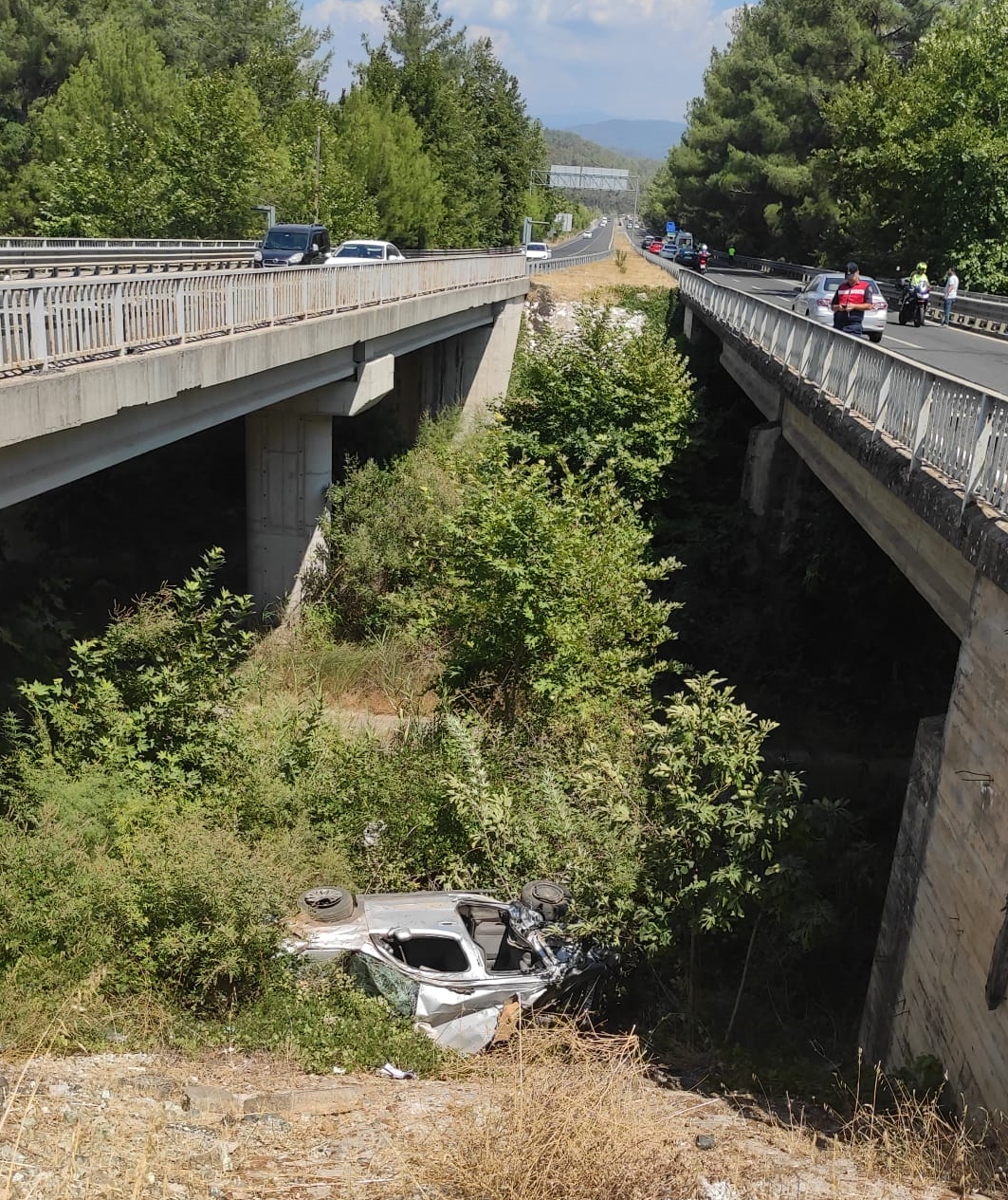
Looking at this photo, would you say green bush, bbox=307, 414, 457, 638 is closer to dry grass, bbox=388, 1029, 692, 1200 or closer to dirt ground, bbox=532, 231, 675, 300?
dry grass, bbox=388, 1029, 692, 1200

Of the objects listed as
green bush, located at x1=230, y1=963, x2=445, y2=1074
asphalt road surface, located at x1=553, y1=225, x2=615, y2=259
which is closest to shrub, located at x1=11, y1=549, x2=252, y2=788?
green bush, located at x1=230, y1=963, x2=445, y2=1074

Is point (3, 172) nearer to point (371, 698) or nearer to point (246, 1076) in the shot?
point (371, 698)

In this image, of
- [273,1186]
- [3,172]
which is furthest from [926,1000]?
[3,172]

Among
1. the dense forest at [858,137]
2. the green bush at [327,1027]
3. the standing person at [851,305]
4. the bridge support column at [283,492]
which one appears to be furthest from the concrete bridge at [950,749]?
the dense forest at [858,137]

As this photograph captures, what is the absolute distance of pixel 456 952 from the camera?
9023mm

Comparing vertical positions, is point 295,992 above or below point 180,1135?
below

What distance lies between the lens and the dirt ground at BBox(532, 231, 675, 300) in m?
41.3

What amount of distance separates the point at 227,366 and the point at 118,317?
8.80 ft

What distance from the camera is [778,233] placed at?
197 ft

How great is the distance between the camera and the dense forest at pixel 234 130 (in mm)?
33000

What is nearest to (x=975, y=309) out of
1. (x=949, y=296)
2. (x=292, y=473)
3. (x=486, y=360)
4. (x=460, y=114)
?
(x=949, y=296)

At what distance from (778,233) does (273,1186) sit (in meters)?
61.3

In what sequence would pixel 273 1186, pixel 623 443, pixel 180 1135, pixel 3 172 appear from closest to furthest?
1. pixel 273 1186
2. pixel 180 1135
3. pixel 623 443
4. pixel 3 172

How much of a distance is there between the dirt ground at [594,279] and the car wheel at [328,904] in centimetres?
3358
